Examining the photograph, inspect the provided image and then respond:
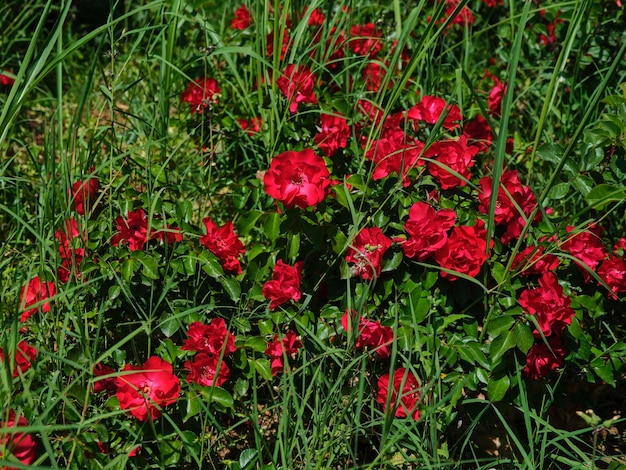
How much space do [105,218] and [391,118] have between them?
85 centimetres

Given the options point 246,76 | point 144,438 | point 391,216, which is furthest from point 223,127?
point 144,438

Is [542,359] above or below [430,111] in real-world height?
below

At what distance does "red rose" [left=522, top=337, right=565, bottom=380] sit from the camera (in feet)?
6.07

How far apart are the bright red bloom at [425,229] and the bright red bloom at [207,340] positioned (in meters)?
0.47

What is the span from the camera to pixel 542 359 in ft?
6.07

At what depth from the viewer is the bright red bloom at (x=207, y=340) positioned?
5.81 feet

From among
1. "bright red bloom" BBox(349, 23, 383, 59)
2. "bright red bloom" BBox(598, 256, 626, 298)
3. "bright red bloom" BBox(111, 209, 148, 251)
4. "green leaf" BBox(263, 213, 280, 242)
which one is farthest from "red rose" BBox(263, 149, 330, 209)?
"bright red bloom" BBox(349, 23, 383, 59)

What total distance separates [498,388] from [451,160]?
0.57 meters

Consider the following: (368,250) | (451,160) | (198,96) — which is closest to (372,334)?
(368,250)

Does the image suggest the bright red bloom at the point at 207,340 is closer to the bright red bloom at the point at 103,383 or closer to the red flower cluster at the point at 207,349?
the red flower cluster at the point at 207,349

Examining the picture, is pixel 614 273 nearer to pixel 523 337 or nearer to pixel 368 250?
→ pixel 523 337

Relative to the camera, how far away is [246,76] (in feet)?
9.09

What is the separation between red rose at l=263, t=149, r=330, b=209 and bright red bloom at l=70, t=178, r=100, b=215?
0.47 metres

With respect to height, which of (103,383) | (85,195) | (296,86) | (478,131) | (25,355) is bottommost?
(103,383)
